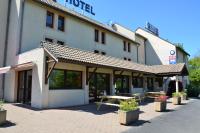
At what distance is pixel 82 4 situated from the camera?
29.3 metres

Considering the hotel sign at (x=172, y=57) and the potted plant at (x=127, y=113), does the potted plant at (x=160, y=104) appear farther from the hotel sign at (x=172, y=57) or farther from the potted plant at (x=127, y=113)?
the hotel sign at (x=172, y=57)

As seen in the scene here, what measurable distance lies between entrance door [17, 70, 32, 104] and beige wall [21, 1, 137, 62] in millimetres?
2128

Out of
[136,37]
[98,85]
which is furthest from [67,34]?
[136,37]

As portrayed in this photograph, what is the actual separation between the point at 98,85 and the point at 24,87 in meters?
6.31

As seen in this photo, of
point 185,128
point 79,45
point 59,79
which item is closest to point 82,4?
point 79,45

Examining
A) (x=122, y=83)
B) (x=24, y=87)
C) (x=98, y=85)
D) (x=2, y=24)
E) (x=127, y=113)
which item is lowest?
(x=127, y=113)

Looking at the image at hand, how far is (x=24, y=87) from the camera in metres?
17.0

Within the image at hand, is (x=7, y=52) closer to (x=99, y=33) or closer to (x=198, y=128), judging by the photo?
(x=99, y=33)

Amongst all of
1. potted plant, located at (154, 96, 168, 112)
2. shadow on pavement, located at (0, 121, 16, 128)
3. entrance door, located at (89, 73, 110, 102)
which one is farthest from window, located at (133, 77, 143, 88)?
shadow on pavement, located at (0, 121, 16, 128)

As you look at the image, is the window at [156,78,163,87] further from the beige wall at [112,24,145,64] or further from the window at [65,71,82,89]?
the window at [65,71,82,89]

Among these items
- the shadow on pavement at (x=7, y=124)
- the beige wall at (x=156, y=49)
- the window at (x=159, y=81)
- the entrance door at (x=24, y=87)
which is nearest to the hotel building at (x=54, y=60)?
the entrance door at (x=24, y=87)

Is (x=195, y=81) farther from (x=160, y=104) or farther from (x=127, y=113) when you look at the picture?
(x=127, y=113)

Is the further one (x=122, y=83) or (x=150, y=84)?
(x=150, y=84)

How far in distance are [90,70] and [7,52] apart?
764 cm
